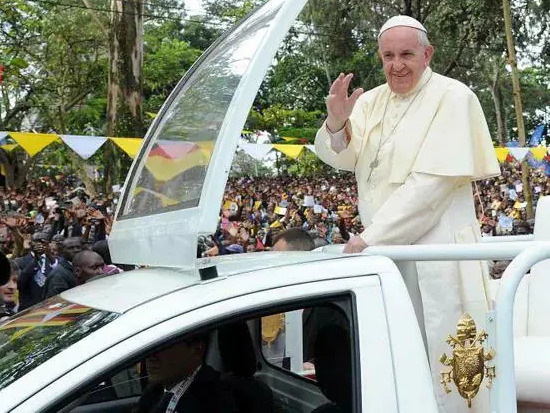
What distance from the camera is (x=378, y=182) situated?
2.92 meters

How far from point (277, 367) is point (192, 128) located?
2.93 ft

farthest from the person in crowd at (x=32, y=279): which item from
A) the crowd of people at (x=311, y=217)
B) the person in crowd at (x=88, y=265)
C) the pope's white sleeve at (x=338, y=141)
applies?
the pope's white sleeve at (x=338, y=141)

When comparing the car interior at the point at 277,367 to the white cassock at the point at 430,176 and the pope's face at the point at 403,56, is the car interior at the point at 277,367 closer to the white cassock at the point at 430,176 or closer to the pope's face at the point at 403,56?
the white cassock at the point at 430,176

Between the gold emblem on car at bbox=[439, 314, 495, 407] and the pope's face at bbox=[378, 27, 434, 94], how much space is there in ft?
4.03

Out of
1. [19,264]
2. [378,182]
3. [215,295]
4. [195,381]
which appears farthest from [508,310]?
[19,264]

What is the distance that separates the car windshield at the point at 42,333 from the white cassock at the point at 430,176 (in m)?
1.04

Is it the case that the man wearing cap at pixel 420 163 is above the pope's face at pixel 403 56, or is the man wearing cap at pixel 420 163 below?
below

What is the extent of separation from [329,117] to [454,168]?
512mm

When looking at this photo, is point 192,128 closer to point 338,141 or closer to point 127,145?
point 338,141

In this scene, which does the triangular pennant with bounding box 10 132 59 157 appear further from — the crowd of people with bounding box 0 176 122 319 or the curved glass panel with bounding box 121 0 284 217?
the curved glass panel with bounding box 121 0 284 217

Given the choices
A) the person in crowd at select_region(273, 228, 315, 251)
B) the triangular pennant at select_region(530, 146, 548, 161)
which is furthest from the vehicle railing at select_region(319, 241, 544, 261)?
the triangular pennant at select_region(530, 146, 548, 161)

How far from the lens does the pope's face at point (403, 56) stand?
109 inches

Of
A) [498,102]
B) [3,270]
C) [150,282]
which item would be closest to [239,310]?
[150,282]

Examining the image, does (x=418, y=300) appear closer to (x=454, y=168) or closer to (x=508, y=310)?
(x=454, y=168)
